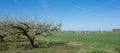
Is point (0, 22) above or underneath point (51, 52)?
above

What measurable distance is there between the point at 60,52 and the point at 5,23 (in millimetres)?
8817

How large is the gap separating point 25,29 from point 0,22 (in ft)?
13.2

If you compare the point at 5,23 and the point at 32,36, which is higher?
the point at 5,23

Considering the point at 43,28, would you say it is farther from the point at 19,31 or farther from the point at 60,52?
the point at 60,52

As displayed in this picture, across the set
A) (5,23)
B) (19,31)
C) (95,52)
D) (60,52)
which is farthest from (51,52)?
(5,23)

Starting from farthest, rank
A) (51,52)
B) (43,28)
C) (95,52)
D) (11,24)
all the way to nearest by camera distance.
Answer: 1. (43,28)
2. (11,24)
3. (51,52)
4. (95,52)

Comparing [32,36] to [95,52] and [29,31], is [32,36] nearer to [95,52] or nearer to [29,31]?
[29,31]

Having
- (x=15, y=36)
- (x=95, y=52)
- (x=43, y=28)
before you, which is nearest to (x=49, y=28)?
(x=43, y=28)

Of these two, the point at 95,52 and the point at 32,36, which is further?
the point at 32,36

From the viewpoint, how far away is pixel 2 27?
25766 millimetres

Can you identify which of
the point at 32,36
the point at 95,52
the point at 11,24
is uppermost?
the point at 11,24

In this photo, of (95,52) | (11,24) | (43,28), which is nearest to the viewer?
(95,52)

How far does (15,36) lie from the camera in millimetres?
26109

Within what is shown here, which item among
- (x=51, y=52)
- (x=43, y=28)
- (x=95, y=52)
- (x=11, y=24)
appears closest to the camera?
(x=95, y=52)
